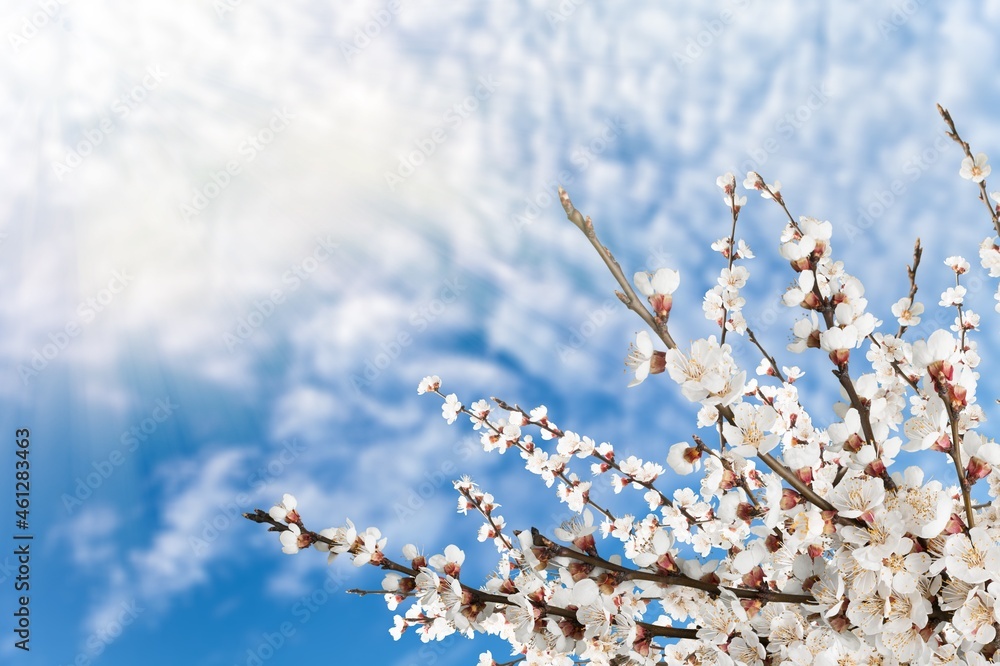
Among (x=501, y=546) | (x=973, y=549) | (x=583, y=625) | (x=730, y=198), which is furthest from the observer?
(x=501, y=546)

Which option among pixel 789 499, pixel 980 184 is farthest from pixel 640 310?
pixel 980 184

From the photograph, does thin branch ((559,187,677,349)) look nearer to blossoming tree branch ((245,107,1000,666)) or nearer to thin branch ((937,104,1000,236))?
blossoming tree branch ((245,107,1000,666))

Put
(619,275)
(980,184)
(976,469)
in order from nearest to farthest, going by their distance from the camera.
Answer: (619,275) < (976,469) < (980,184)

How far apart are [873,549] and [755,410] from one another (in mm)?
445

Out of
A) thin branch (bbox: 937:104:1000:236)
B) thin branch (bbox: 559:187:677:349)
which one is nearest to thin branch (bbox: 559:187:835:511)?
thin branch (bbox: 559:187:677:349)

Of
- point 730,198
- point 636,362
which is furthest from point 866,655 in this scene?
point 730,198

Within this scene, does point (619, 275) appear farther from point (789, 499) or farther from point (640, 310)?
point (789, 499)

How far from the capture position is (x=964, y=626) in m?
1.69

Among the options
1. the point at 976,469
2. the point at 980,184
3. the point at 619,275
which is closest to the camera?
the point at 619,275

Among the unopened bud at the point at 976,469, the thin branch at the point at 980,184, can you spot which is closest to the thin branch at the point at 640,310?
the unopened bud at the point at 976,469

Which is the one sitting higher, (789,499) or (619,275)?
(619,275)

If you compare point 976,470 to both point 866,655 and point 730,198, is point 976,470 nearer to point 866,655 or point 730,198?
point 866,655

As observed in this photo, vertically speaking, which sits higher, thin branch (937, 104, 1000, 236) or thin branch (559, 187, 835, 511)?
thin branch (937, 104, 1000, 236)

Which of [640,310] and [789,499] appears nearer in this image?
[640,310]
